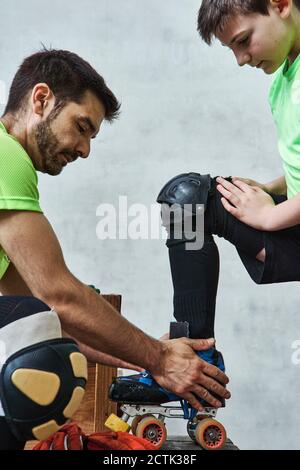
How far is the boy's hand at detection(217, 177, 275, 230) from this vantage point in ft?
5.40

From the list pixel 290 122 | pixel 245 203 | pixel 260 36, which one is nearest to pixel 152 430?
pixel 245 203

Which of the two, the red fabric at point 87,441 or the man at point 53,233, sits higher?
the man at point 53,233

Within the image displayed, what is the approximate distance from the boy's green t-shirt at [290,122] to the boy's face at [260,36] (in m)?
0.06

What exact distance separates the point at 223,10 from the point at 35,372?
99 cm

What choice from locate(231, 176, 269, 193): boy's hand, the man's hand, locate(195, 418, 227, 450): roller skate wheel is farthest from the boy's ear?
locate(195, 418, 227, 450): roller skate wheel

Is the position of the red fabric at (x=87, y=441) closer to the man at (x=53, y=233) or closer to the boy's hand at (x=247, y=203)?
the man at (x=53, y=233)

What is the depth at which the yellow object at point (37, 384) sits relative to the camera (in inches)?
50.4

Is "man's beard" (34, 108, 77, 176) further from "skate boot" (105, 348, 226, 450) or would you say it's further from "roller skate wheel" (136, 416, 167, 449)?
"roller skate wheel" (136, 416, 167, 449)

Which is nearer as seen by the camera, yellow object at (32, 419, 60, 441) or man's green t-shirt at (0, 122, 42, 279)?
yellow object at (32, 419, 60, 441)

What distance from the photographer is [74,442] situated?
1471 millimetres

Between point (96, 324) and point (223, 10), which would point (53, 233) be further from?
point (223, 10)

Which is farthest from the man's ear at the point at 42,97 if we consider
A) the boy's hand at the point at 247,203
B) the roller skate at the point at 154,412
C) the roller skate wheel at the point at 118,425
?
the roller skate wheel at the point at 118,425

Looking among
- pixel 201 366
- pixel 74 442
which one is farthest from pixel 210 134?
pixel 74 442
